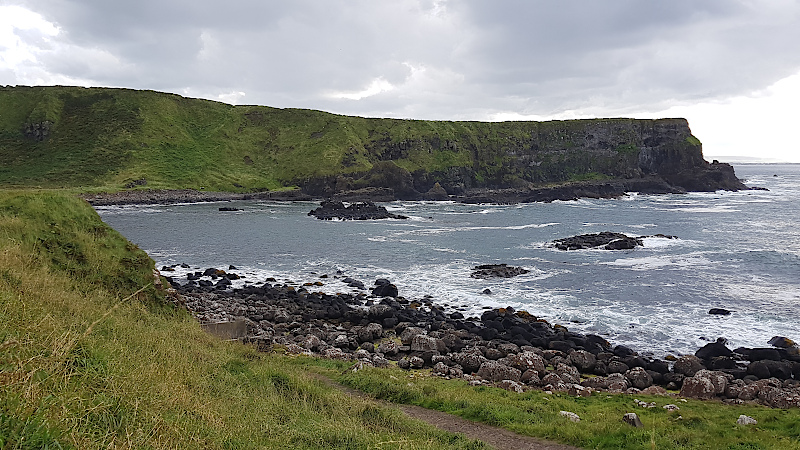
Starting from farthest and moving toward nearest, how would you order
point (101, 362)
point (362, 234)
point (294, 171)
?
point (294, 171)
point (362, 234)
point (101, 362)

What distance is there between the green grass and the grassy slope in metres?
2.39

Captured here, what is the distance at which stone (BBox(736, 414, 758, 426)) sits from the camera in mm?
11789

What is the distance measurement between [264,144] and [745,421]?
11829cm

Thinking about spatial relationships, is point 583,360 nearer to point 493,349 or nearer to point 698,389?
point 493,349

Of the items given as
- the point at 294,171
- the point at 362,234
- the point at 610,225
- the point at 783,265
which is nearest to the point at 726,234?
the point at 610,225

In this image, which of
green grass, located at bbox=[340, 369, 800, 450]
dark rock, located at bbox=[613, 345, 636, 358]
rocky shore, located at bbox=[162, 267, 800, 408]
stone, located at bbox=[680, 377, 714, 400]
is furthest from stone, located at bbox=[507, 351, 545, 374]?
stone, located at bbox=[680, 377, 714, 400]

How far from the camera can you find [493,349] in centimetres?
1975

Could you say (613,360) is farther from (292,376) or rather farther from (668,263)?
(668,263)

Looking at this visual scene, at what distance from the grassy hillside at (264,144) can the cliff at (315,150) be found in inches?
10.8

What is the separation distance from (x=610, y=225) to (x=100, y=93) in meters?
118

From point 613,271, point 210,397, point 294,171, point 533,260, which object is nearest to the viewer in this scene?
point 210,397

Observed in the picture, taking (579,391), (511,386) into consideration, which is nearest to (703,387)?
(579,391)

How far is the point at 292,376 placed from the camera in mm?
11289

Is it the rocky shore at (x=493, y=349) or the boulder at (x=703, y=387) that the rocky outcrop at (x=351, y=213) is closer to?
the rocky shore at (x=493, y=349)
